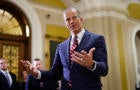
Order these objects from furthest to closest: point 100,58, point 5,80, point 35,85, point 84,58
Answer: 1. point 5,80
2. point 35,85
3. point 100,58
4. point 84,58

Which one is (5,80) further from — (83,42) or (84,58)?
(84,58)

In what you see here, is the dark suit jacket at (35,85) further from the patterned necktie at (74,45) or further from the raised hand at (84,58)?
the raised hand at (84,58)

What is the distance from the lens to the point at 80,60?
5.49 feet

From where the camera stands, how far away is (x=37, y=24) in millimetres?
6801

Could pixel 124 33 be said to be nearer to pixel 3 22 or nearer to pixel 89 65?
pixel 3 22

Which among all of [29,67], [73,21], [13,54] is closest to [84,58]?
[73,21]

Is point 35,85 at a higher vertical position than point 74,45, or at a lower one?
lower

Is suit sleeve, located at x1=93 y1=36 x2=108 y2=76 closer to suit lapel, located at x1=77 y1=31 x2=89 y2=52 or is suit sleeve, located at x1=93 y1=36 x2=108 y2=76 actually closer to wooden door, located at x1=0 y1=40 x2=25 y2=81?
A: suit lapel, located at x1=77 y1=31 x2=89 y2=52

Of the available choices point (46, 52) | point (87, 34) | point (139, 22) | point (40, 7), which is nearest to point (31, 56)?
point (46, 52)

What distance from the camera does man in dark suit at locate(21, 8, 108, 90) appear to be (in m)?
1.73

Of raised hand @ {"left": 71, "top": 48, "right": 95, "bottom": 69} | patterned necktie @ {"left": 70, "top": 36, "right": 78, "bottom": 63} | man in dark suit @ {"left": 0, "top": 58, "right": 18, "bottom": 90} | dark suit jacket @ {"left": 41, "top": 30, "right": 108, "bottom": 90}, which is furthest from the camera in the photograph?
man in dark suit @ {"left": 0, "top": 58, "right": 18, "bottom": 90}

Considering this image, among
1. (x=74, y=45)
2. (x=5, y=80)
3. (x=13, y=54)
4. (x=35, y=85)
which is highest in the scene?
(x=13, y=54)

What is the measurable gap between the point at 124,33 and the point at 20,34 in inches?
115

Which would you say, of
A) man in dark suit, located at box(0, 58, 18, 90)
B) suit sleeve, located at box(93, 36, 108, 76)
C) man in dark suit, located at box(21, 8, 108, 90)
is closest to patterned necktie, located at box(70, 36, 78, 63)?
man in dark suit, located at box(21, 8, 108, 90)
